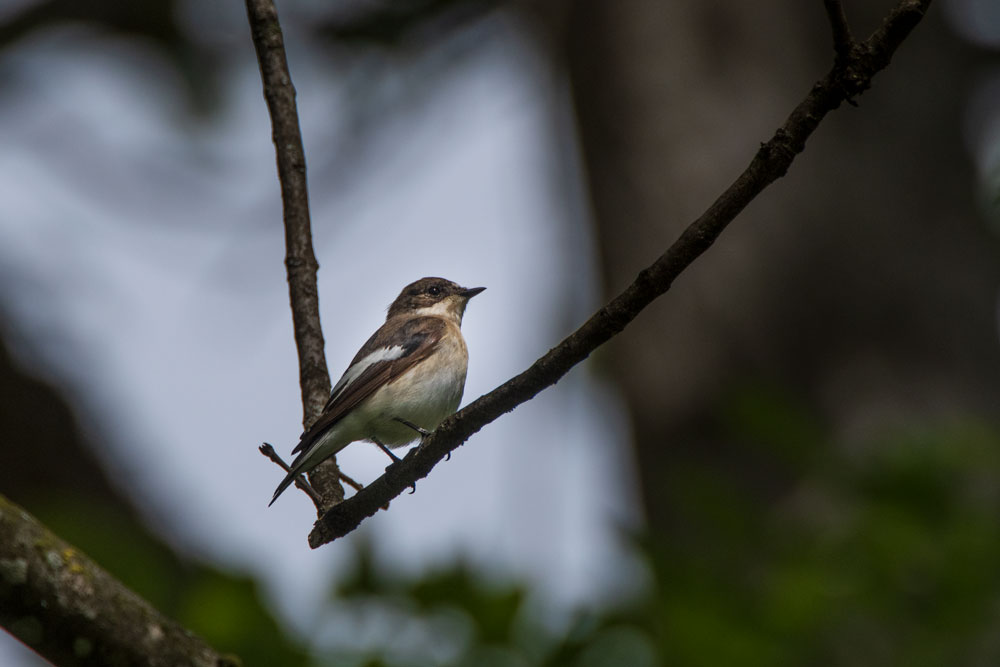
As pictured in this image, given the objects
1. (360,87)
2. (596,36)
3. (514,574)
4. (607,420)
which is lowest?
(514,574)

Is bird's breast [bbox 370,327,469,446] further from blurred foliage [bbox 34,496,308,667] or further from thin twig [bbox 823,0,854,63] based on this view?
thin twig [bbox 823,0,854,63]

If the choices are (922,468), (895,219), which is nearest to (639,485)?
(895,219)

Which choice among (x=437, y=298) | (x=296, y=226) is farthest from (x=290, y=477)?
(x=437, y=298)

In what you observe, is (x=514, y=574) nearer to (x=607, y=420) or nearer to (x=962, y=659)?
(x=962, y=659)

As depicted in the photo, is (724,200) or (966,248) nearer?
(724,200)

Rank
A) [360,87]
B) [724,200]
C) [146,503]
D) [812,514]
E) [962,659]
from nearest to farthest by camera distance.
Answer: [724,200]
[962,659]
[812,514]
[146,503]
[360,87]

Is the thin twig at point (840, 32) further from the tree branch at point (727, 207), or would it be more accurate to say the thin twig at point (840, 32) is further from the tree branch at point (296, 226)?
the tree branch at point (296, 226)

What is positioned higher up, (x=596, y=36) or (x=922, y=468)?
(x=596, y=36)

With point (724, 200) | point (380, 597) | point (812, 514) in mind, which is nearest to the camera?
point (724, 200)

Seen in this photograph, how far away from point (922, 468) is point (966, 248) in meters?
3.81

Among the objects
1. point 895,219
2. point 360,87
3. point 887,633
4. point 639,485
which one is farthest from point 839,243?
point 360,87

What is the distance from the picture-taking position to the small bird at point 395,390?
388 cm

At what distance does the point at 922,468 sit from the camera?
170 inches

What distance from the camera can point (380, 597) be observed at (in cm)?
422
